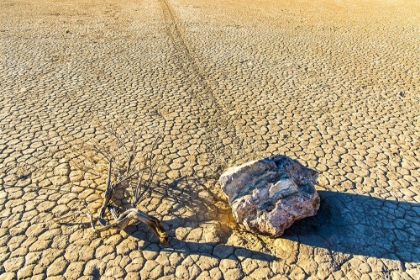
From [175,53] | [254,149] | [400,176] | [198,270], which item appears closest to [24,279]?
[198,270]

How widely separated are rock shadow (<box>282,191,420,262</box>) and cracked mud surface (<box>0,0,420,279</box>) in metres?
0.01

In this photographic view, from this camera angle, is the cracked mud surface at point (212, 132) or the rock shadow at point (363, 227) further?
the rock shadow at point (363, 227)

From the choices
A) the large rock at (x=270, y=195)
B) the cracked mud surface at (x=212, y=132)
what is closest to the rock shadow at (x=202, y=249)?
the cracked mud surface at (x=212, y=132)

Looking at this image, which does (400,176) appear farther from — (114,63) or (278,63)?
(114,63)

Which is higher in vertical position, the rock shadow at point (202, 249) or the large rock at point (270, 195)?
the large rock at point (270, 195)

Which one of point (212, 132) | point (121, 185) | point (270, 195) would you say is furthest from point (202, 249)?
point (212, 132)

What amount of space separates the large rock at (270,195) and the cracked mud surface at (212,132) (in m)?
0.17

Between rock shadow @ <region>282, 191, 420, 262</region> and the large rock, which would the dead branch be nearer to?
the large rock

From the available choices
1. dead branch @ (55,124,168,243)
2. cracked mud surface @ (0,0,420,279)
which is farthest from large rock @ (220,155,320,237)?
dead branch @ (55,124,168,243)

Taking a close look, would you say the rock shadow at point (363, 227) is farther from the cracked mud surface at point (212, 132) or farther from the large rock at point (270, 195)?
the large rock at point (270, 195)

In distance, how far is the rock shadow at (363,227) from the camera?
3416 millimetres

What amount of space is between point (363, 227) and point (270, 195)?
41.9 inches

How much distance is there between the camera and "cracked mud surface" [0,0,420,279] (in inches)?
130

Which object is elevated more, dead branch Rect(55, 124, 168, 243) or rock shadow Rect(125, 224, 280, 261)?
dead branch Rect(55, 124, 168, 243)
